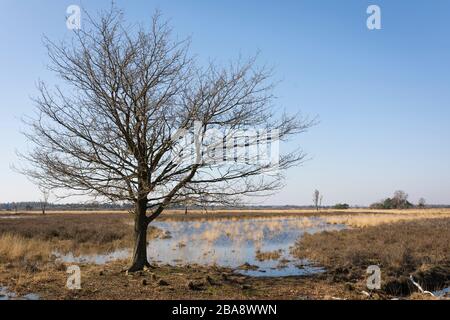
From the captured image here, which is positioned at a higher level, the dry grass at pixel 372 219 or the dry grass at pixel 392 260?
the dry grass at pixel 392 260

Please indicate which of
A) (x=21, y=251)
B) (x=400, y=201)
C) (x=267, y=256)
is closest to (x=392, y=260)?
(x=267, y=256)

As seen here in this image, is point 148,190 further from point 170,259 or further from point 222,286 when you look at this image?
point 170,259

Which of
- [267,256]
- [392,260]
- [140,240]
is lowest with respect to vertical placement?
[267,256]

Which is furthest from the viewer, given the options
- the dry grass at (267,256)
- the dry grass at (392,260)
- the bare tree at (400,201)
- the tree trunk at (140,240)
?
the bare tree at (400,201)

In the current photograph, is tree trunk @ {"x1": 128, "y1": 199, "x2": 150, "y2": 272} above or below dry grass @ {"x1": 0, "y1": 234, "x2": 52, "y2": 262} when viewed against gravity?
above

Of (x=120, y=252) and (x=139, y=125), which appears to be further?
(x=120, y=252)

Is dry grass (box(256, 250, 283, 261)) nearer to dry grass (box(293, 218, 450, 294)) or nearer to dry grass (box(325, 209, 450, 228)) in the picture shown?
dry grass (box(293, 218, 450, 294))

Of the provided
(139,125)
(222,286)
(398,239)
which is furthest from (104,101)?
(398,239)

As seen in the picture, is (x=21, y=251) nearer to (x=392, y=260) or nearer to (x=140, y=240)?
(x=140, y=240)

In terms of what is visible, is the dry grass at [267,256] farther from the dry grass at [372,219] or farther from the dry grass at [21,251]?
the dry grass at [372,219]

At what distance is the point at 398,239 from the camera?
22.7 meters

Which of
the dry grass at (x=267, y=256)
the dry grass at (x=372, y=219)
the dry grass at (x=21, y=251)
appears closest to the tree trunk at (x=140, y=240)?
the dry grass at (x=267, y=256)

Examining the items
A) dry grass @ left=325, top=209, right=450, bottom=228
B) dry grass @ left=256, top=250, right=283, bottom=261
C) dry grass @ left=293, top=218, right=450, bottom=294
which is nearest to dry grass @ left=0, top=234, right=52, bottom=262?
dry grass @ left=256, top=250, right=283, bottom=261
